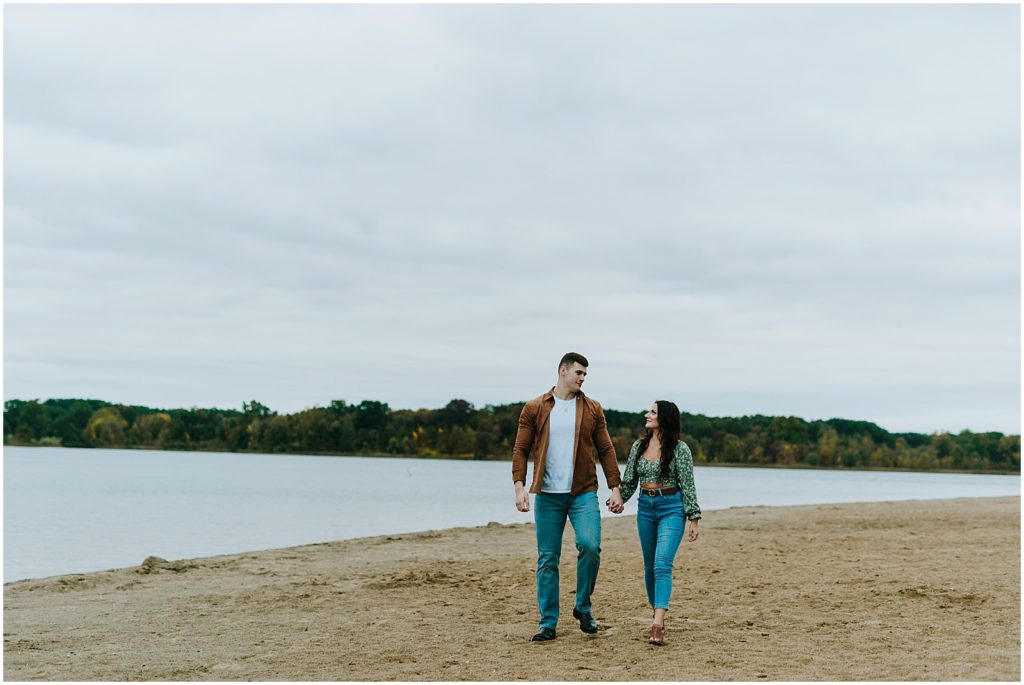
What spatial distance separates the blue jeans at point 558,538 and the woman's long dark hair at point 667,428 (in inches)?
21.3

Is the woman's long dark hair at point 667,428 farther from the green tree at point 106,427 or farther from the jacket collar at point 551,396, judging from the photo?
the green tree at point 106,427

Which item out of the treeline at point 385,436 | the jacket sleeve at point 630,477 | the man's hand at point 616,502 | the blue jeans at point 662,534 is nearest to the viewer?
the man's hand at point 616,502

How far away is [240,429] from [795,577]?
136 metres

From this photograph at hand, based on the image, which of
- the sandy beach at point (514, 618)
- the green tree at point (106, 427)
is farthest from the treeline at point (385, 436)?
the sandy beach at point (514, 618)

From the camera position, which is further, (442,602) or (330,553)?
(330,553)

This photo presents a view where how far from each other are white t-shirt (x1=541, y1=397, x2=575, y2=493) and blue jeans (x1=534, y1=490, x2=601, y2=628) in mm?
114

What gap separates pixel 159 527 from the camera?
2827cm

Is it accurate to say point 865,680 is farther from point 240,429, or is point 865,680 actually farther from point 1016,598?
point 240,429

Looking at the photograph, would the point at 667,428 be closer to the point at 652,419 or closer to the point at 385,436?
the point at 652,419

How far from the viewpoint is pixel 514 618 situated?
28.9 feet

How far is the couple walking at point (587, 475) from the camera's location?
24.2ft

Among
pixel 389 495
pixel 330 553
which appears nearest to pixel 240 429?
pixel 389 495

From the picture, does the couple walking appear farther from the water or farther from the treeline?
the treeline

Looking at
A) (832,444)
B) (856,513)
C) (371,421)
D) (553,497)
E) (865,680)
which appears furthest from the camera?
(371,421)
